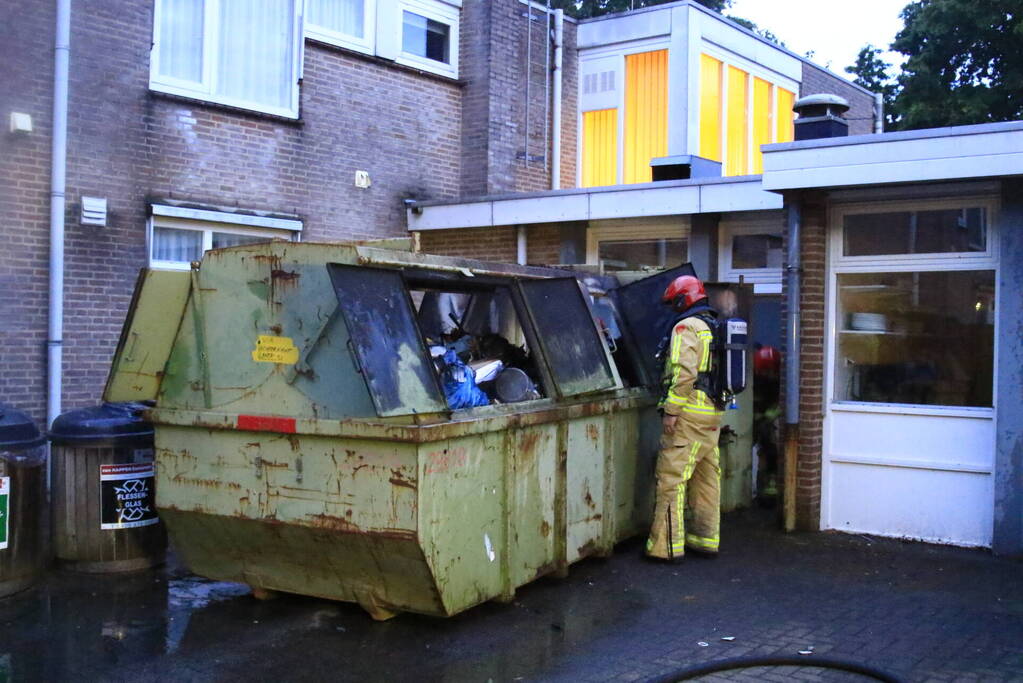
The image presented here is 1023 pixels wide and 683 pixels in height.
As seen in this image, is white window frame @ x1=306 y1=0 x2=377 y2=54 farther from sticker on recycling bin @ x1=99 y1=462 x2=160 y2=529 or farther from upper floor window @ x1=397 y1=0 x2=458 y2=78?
sticker on recycling bin @ x1=99 y1=462 x2=160 y2=529

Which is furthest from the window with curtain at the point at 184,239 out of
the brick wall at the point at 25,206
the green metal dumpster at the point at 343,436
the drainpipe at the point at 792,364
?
the drainpipe at the point at 792,364

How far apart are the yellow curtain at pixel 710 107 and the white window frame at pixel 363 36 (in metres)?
4.70

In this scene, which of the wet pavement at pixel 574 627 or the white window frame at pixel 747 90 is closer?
the wet pavement at pixel 574 627

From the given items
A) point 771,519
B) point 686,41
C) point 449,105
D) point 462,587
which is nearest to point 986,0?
point 686,41

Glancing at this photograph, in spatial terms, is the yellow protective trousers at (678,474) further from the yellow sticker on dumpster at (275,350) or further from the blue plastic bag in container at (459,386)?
the yellow sticker on dumpster at (275,350)

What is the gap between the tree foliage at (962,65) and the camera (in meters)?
25.9

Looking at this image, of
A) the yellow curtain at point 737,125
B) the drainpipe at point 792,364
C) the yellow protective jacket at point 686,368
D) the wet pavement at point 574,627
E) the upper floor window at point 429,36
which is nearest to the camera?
the wet pavement at point 574,627

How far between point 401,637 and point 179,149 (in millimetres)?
6011

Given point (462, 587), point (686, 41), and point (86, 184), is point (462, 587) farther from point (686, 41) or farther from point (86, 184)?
point (686, 41)

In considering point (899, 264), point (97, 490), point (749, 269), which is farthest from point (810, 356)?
point (97, 490)

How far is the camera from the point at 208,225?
9953 millimetres

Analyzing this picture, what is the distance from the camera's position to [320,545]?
217 inches

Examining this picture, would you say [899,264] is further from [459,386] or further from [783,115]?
[783,115]

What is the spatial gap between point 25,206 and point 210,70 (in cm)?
242
